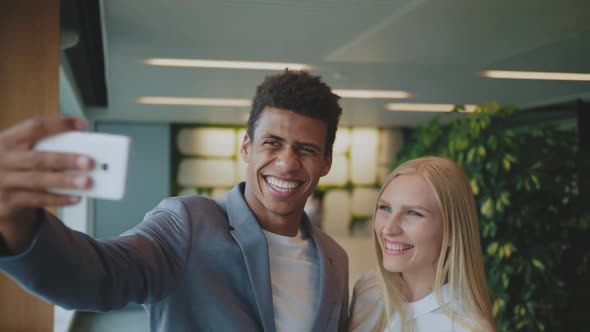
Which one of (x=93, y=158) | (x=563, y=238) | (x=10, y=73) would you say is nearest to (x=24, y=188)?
(x=93, y=158)

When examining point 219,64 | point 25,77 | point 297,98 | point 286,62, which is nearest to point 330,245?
point 297,98

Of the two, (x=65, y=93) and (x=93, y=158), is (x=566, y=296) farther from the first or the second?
(x=65, y=93)

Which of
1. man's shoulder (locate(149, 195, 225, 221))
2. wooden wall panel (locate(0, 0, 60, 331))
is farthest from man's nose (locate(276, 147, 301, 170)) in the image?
wooden wall panel (locate(0, 0, 60, 331))

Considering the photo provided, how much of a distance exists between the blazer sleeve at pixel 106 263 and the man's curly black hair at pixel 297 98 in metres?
0.42

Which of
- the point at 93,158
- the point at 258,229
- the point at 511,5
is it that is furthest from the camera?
the point at 511,5

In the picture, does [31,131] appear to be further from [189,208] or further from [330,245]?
[330,245]

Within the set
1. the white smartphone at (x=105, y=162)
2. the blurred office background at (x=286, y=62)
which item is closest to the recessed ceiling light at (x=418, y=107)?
the blurred office background at (x=286, y=62)

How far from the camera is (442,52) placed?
5.96 m

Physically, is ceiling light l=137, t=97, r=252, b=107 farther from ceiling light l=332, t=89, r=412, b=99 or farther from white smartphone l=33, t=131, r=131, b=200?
white smartphone l=33, t=131, r=131, b=200

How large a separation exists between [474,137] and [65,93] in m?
4.67

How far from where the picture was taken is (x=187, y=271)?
1466 millimetres

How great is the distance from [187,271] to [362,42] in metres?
4.45

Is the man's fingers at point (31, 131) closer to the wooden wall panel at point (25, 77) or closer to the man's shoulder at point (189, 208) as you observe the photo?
the man's shoulder at point (189, 208)

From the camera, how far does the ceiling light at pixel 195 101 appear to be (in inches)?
377
